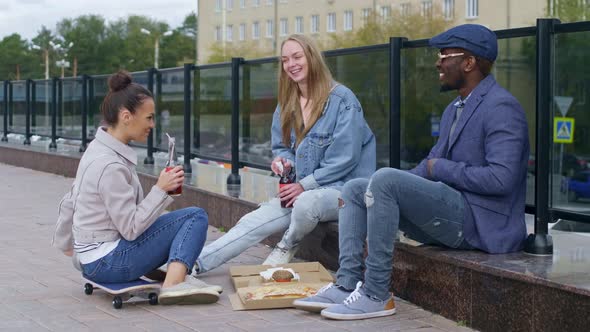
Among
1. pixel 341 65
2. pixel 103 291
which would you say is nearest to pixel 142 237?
pixel 103 291

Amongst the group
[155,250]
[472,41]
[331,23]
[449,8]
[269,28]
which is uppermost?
[269,28]

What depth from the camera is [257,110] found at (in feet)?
Result: 34.7

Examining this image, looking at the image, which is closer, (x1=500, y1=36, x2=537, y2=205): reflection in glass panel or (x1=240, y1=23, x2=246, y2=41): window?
(x1=500, y1=36, x2=537, y2=205): reflection in glass panel

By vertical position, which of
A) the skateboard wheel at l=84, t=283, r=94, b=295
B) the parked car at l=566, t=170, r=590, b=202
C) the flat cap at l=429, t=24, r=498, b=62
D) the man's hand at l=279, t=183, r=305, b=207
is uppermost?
the flat cap at l=429, t=24, r=498, b=62

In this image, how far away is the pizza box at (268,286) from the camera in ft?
19.1

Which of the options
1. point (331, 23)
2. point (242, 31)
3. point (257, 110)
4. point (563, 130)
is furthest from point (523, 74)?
point (242, 31)

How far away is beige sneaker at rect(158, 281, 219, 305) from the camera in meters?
5.81

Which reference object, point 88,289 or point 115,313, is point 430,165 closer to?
point 115,313

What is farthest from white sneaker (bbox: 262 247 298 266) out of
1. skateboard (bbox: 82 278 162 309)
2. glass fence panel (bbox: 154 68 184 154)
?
glass fence panel (bbox: 154 68 184 154)

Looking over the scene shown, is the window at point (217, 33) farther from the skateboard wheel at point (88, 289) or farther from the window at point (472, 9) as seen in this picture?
the skateboard wheel at point (88, 289)

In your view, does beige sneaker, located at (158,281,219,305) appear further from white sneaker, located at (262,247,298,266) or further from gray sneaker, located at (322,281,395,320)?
white sneaker, located at (262,247,298,266)

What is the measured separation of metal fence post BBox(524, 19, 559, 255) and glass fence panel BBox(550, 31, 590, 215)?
0.13 ft

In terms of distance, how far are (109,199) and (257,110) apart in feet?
16.5

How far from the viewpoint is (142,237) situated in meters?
5.86
